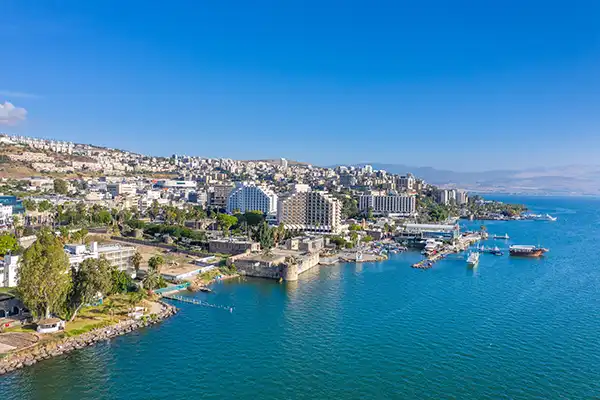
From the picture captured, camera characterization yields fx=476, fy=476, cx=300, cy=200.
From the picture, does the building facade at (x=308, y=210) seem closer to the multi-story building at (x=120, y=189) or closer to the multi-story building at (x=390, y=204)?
the multi-story building at (x=390, y=204)

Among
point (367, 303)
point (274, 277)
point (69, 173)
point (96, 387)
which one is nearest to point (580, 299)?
point (367, 303)

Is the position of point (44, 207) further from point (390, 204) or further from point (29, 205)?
point (390, 204)

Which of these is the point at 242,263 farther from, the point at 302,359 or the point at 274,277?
the point at 302,359

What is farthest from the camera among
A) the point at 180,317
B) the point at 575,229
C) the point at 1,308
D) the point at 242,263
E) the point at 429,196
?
the point at 429,196

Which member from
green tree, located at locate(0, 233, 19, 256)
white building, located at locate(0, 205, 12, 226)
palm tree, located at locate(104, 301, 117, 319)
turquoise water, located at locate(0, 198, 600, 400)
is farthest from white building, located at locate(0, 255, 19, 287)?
white building, located at locate(0, 205, 12, 226)

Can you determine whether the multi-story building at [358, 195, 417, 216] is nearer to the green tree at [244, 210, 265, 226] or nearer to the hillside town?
the hillside town
